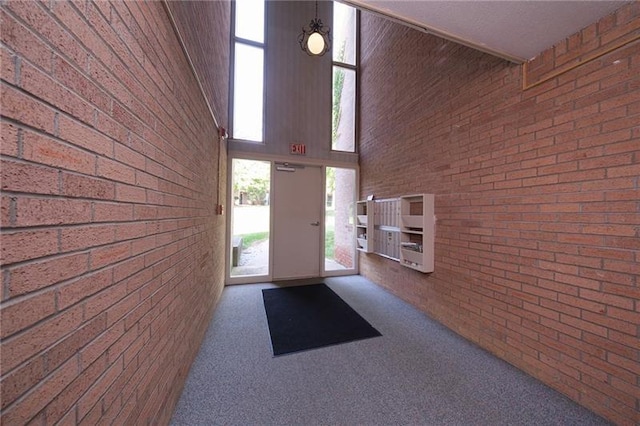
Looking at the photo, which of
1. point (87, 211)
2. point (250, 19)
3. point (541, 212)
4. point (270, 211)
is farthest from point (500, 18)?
point (250, 19)

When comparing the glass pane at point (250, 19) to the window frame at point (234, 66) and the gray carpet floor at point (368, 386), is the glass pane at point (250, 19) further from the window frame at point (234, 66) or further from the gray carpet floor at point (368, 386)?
the gray carpet floor at point (368, 386)

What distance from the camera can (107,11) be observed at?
73cm

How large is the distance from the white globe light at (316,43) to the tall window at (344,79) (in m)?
1.84

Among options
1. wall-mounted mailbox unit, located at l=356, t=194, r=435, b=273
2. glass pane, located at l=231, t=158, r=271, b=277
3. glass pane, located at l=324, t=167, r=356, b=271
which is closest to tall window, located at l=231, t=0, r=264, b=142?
glass pane, located at l=231, t=158, r=271, b=277

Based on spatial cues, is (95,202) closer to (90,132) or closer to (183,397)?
(90,132)

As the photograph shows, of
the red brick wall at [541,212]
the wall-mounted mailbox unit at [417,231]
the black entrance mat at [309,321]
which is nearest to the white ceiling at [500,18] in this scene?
the red brick wall at [541,212]

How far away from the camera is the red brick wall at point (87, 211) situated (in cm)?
47

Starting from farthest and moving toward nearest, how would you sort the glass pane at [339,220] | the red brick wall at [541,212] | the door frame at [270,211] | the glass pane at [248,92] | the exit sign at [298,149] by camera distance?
the glass pane at [339,220] < the exit sign at [298,149] < the glass pane at [248,92] < the door frame at [270,211] < the red brick wall at [541,212]

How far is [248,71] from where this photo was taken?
3846 mm

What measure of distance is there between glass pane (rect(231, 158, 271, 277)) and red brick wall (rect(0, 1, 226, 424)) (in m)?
2.51

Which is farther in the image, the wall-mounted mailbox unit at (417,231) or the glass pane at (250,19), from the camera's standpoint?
the glass pane at (250,19)

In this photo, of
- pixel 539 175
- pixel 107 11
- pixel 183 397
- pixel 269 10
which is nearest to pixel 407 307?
pixel 539 175

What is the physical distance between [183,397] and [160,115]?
1.74 meters

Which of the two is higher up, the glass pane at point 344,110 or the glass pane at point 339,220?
the glass pane at point 344,110
